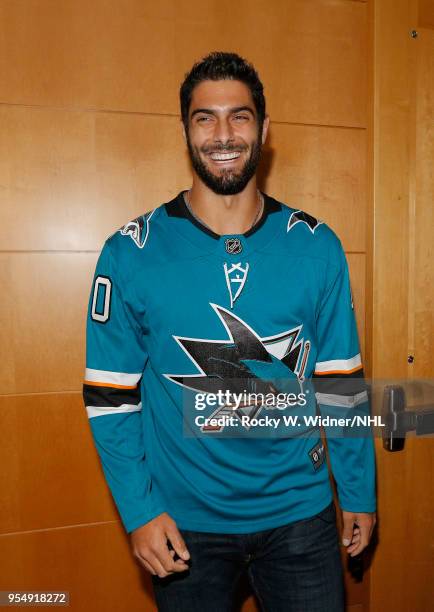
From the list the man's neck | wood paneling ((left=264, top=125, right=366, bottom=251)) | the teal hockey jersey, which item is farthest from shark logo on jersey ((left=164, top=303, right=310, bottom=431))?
wood paneling ((left=264, top=125, right=366, bottom=251))

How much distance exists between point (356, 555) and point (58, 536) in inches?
34.0

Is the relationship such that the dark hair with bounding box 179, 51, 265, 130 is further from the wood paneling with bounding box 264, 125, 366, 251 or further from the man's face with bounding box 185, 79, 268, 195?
the wood paneling with bounding box 264, 125, 366, 251

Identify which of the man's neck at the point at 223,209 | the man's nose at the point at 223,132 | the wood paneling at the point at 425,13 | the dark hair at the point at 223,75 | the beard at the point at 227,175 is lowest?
the man's neck at the point at 223,209

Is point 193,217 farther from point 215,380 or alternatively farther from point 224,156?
point 215,380

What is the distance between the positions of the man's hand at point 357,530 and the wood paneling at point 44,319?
0.83 m

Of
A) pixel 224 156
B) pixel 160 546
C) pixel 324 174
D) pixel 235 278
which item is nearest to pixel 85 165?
pixel 224 156

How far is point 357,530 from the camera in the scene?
127 cm

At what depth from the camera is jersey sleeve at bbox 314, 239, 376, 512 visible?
4.16 feet

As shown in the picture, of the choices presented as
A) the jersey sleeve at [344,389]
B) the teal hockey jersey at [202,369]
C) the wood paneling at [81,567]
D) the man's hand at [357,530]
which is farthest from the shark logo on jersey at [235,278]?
the wood paneling at [81,567]

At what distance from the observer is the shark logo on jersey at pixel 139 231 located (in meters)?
1.22

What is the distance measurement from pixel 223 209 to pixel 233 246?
0.35 feet

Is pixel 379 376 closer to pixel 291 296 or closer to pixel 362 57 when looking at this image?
pixel 291 296

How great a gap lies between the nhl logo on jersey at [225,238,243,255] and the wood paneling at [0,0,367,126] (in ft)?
1.80

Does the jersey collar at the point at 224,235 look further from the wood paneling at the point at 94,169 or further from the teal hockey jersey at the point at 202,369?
the wood paneling at the point at 94,169
